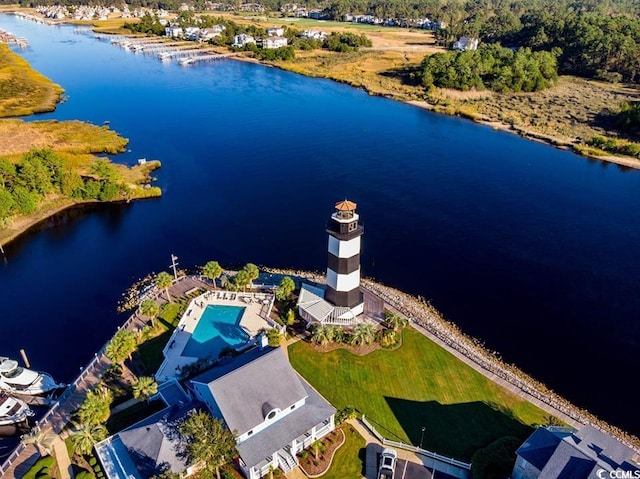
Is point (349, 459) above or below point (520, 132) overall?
below

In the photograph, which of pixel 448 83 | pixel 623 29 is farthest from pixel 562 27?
pixel 448 83

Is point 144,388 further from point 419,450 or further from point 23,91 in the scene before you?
point 23,91

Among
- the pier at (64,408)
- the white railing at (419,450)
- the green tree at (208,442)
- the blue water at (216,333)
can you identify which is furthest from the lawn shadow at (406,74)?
the green tree at (208,442)

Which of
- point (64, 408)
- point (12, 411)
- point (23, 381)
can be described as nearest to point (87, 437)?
point (64, 408)

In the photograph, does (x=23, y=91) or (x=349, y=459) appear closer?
(x=349, y=459)

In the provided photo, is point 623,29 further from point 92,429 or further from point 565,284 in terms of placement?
point 92,429

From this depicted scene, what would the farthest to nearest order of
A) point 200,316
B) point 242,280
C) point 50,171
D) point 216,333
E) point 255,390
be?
point 50,171, point 242,280, point 200,316, point 216,333, point 255,390

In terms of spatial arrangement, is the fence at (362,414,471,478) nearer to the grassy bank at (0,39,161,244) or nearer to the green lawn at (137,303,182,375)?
the green lawn at (137,303,182,375)
